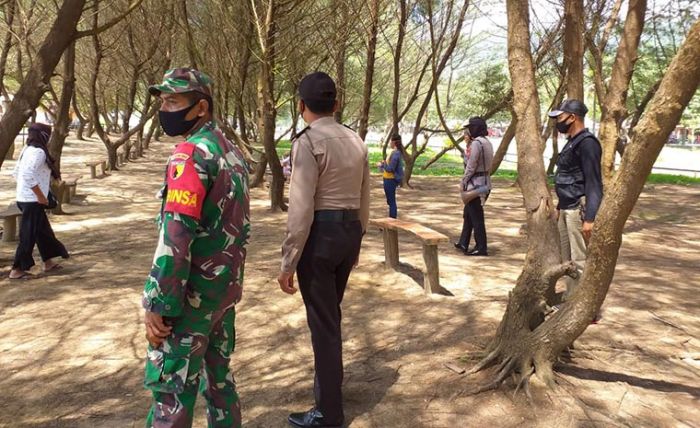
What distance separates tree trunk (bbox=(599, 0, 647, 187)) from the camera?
28.4 ft

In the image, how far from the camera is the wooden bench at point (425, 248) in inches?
231

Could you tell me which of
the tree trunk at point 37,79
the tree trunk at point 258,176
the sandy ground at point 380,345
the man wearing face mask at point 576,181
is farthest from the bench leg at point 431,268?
the tree trunk at point 258,176

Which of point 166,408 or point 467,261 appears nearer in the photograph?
point 166,408

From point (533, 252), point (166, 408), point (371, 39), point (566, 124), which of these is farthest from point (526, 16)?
point (371, 39)

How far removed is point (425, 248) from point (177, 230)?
12.7 feet

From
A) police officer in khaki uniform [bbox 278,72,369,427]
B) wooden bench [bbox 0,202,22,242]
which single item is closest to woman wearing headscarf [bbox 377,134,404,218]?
wooden bench [bbox 0,202,22,242]

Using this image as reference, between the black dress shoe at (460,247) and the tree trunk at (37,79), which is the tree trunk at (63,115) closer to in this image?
the tree trunk at (37,79)

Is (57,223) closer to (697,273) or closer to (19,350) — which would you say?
(19,350)

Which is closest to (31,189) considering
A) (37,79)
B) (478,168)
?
(37,79)

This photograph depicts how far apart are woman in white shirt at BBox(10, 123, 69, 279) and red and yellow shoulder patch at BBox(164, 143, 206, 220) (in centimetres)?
474

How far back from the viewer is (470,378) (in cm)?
379

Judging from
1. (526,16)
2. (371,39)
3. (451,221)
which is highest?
(371,39)

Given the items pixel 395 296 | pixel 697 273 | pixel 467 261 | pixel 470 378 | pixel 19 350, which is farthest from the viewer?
pixel 467 261

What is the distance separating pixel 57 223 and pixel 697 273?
9531 mm
